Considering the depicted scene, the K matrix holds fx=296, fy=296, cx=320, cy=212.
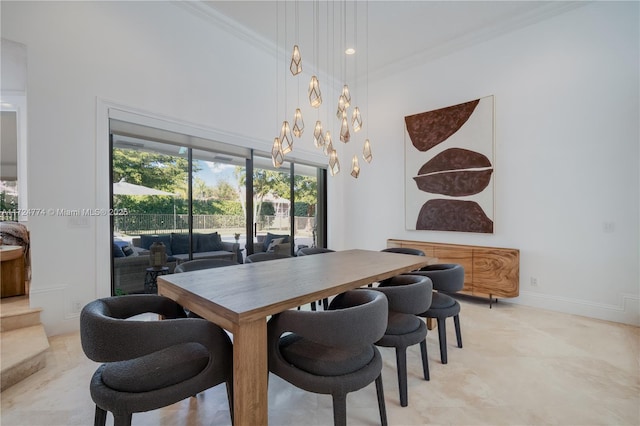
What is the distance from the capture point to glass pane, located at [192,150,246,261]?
394 centimetres

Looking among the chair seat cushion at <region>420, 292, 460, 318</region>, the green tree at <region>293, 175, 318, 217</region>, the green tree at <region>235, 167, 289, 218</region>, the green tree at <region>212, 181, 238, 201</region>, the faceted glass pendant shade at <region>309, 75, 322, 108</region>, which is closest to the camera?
the chair seat cushion at <region>420, 292, 460, 318</region>

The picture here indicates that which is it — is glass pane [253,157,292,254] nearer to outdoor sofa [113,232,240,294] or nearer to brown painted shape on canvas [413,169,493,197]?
outdoor sofa [113,232,240,294]

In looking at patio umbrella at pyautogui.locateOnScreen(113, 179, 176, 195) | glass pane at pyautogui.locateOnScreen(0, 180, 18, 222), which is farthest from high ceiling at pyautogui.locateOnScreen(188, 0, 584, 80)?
glass pane at pyautogui.locateOnScreen(0, 180, 18, 222)

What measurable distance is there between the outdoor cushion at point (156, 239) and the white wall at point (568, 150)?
388 centimetres

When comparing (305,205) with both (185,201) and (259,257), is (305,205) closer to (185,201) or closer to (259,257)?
(185,201)

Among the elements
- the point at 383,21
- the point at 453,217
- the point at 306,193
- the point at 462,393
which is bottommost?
the point at 462,393

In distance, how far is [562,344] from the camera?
8.96ft

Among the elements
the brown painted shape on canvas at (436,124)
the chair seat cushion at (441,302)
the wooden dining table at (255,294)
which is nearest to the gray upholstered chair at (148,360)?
the wooden dining table at (255,294)

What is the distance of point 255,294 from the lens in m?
1.61

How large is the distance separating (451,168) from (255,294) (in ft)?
12.5

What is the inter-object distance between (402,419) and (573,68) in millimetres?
4289

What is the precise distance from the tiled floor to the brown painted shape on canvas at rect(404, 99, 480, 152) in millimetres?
2944

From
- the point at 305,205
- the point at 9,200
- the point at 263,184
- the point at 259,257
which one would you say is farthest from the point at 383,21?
the point at 9,200

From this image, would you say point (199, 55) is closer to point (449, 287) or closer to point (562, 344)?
point (449, 287)
